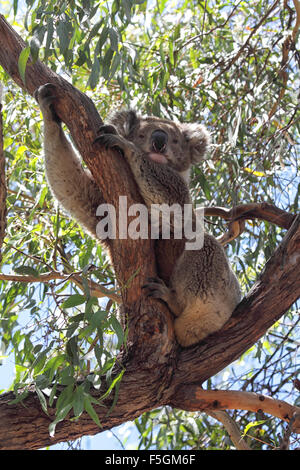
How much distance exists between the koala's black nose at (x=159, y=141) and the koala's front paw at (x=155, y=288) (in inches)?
31.4

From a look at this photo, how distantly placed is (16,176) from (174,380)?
1.45 meters

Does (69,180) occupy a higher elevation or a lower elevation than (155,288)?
higher

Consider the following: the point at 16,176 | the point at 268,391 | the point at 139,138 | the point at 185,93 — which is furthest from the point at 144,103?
the point at 268,391

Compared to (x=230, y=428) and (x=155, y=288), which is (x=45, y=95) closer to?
(x=155, y=288)

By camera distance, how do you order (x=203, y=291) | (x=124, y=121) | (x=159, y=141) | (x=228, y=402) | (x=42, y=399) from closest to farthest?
(x=42, y=399) → (x=228, y=402) → (x=203, y=291) → (x=159, y=141) → (x=124, y=121)

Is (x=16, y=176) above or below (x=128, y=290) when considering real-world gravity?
above

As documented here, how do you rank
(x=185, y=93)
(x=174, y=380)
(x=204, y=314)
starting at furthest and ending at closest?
(x=185, y=93)
(x=204, y=314)
(x=174, y=380)

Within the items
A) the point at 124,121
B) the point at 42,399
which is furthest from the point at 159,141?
the point at 42,399

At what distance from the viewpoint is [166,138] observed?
3.02 m

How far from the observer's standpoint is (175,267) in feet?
8.89

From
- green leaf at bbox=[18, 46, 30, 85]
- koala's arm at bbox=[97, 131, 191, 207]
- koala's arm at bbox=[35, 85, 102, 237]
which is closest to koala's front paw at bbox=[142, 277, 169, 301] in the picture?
koala's arm at bbox=[97, 131, 191, 207]

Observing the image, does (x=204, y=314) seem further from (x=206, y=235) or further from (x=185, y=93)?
(x=185, y=93)

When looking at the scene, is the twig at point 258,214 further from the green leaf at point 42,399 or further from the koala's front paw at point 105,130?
the green leaf at point 42,399

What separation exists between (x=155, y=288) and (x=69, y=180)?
2.07ft
